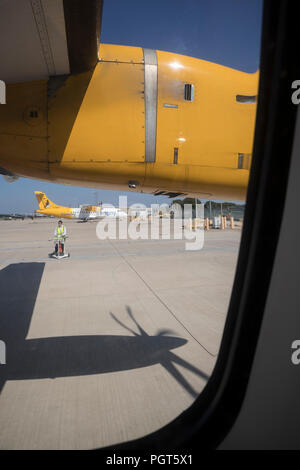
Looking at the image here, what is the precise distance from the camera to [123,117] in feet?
7.91

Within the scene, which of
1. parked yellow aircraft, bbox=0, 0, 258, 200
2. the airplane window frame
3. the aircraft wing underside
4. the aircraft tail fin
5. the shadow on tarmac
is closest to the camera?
the airplane window frame

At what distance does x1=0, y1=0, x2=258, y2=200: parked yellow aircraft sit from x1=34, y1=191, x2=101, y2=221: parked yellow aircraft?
136 ft

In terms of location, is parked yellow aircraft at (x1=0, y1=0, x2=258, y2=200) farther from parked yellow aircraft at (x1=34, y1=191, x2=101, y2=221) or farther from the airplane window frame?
parked yellow aircraft at (x1=34, y1=191, x2=101, y2=221)

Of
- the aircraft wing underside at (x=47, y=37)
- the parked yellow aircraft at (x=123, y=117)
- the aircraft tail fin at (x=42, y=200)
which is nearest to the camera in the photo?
the aircraft wing underside at (x=47, y=37)

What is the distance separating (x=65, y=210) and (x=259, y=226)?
46343 mm

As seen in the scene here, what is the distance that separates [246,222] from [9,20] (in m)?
2.26

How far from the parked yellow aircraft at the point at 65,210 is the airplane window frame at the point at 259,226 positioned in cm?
4320

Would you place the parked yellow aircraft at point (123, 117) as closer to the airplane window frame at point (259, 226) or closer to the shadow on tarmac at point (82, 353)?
the airplane window frame at point (259, 226)

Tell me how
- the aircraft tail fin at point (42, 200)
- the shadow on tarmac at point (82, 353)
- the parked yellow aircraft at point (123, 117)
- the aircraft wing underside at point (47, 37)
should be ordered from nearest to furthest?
the aircraft wing underside at point (47, 37) → the parked yellow aircraft at point (123, 117) → the shadow on tarmac at point (82, 353) → the aircraft tail fin at point (42, 200)

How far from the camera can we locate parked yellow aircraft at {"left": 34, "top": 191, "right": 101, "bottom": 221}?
42.4 metres

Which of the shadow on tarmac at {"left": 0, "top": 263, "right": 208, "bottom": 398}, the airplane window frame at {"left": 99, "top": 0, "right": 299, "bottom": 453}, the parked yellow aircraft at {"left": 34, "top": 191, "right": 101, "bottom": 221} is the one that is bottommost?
the parked yellow aircraft at {"left": 34, "top": 191, "right": 101, "bottom": 221}

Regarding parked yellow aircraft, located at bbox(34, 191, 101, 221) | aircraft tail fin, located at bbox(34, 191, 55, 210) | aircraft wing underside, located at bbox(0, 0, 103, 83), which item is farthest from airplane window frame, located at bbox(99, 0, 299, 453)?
aircraft tail fin, located at bbox(34, 191, 55, 210)

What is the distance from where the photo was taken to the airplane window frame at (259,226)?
946 mm

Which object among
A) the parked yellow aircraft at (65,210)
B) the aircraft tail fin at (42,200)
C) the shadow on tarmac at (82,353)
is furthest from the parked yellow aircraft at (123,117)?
the aircraft tail fin at (42,200)
